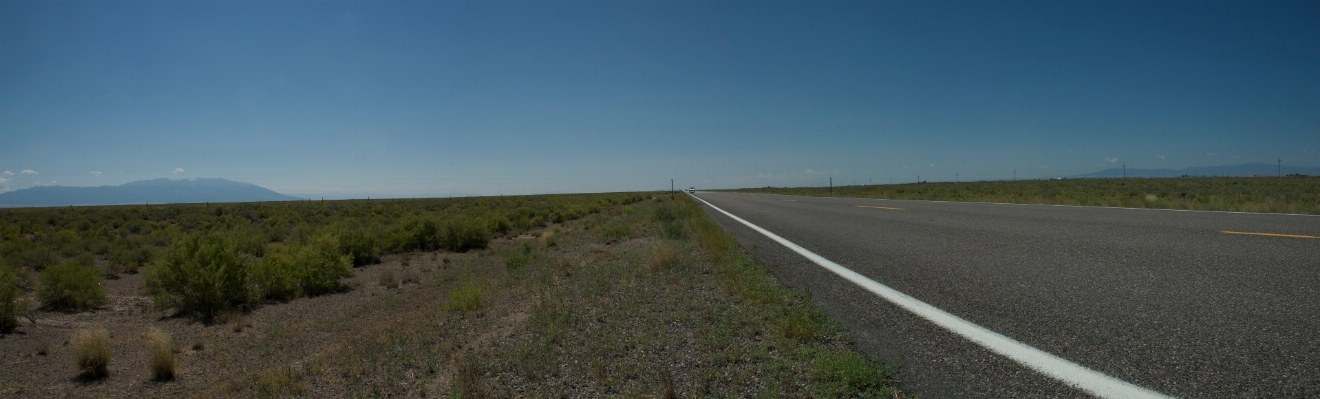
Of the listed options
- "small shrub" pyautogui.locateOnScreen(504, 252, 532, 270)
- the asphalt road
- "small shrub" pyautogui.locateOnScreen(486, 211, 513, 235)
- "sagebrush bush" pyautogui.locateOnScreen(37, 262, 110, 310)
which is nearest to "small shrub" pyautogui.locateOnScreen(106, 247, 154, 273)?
"sagebrush bush" pyautogui.locateOnScreen(37, 262, 110, 310)

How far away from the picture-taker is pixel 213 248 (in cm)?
1053

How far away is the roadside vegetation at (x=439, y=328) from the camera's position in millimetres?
3494

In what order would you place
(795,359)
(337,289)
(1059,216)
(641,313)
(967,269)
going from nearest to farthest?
(795,359)
(641,313)
(967,269)
(1059,216)
(337,289)

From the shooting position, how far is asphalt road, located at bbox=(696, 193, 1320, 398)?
2.72m

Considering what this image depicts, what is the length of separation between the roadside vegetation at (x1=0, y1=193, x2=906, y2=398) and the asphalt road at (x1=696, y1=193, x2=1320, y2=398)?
1.29ft

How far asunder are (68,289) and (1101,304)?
1460 cm

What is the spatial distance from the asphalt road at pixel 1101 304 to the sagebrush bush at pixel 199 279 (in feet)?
30.2

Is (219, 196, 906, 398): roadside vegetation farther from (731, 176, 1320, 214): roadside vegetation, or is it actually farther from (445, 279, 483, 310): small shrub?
(731, 176, 1320, 214): roadside vegetation

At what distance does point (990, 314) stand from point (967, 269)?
2044 millimetres

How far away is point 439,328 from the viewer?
20.7 ft

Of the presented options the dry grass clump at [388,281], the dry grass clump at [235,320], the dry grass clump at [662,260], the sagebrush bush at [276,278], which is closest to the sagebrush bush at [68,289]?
the sagebrush bush at [276,278]

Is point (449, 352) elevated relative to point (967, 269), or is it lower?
lower

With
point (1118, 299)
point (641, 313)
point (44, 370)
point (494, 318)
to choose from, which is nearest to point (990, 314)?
point (1118, 299)

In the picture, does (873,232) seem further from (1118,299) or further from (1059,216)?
(1118,299)
